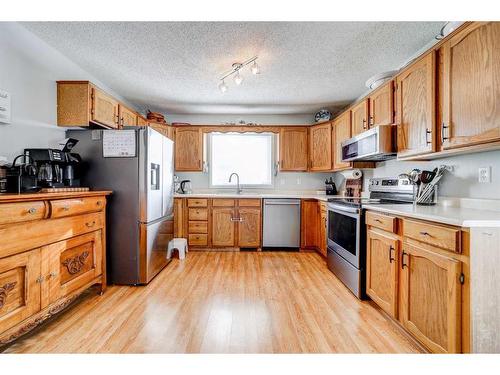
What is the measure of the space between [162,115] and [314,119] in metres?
2.63

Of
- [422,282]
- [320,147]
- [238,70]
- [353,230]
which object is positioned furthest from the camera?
[320,147]

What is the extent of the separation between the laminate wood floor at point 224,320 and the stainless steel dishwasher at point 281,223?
1.08 metres

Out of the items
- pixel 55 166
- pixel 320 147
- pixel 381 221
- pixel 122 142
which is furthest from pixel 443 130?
pixel 55 166

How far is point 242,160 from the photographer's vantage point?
4484 millimetres

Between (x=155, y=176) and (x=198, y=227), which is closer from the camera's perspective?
(x=155, y=176)

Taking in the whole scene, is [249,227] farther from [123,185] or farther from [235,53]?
[235,53]

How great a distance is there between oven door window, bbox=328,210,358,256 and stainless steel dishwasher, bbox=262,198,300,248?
3.03 ft

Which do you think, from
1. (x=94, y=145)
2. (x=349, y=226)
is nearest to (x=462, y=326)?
(x=349, y=226)

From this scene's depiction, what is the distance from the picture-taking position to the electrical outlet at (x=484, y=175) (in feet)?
5.73

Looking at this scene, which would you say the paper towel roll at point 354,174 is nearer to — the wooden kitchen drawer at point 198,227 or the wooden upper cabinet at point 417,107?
the wooden upper cabinet at point 417,107

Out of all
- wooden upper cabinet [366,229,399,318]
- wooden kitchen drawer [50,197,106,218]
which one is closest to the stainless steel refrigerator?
wooden kitchen drawer [50,197,106,218]

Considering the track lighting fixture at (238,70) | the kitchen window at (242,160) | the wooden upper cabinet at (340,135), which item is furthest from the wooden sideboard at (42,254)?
the wooden upper cabinet at (340,135)

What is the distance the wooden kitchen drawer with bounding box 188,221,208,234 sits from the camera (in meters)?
3.83

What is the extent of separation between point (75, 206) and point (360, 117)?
9.75 feet
